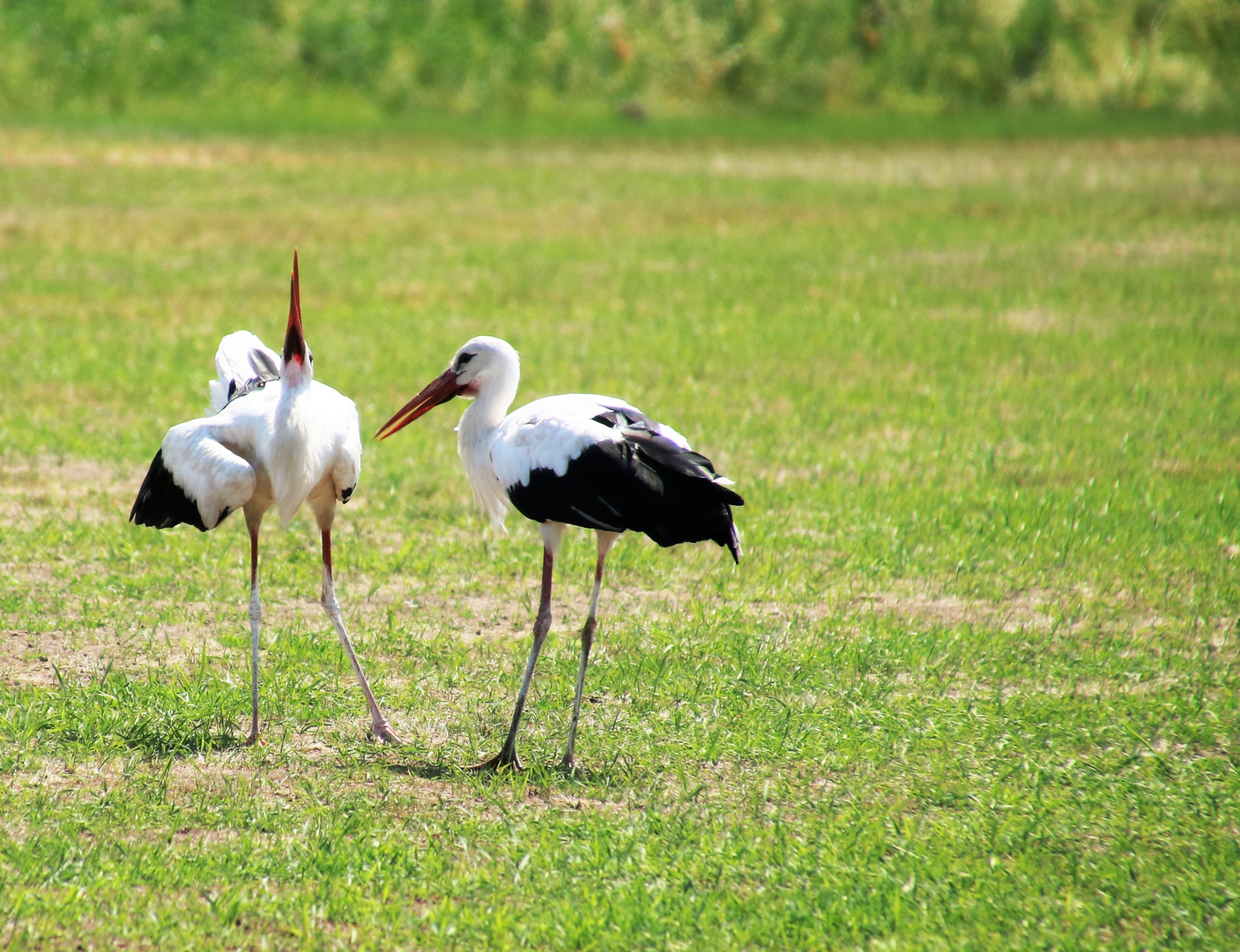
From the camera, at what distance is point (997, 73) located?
28.4 meters

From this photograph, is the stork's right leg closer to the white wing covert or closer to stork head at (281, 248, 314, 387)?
the white wing covert

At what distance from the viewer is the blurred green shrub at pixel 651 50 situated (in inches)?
1046

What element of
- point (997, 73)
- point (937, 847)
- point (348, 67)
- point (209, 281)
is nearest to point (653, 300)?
point (209, 281)

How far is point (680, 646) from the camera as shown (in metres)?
5.34

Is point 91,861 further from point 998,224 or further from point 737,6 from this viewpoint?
point 737,6

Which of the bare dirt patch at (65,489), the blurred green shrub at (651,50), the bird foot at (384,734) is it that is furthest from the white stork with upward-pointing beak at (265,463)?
the blurred green shrub at (651,50)

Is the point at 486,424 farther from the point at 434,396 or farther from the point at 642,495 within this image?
the point at 642,495

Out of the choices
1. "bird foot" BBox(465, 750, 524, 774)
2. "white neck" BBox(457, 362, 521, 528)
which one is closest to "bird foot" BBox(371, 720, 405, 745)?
"bird foot" BBox(465, 750, 524, 774)

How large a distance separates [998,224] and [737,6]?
599 inches

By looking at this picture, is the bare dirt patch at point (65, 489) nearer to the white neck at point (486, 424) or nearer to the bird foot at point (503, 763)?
the white neck at point (486, 424)

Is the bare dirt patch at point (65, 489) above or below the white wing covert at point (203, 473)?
below

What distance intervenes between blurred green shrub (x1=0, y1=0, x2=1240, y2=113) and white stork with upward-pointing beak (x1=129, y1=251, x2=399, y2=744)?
22.8 meters

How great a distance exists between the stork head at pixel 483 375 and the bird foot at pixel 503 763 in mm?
1135

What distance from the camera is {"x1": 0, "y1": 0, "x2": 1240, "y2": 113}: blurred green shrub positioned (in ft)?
87.2
